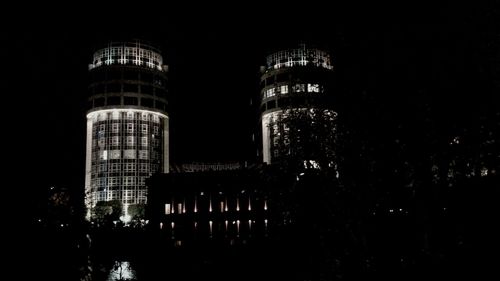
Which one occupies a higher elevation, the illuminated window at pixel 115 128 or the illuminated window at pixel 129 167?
the illuminated window at pixel 115 128

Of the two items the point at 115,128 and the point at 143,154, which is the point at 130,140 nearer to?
the point at 143,154

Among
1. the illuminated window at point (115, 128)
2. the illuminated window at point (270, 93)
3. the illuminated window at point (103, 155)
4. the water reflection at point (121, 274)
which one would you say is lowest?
the water reflection at point (121, 274)

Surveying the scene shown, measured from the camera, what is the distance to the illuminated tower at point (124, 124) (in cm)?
15638

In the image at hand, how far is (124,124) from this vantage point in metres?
161

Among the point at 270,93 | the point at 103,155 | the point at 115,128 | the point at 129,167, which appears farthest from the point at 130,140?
the point at 270,93

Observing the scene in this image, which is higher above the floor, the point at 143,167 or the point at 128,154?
the point at 128,154

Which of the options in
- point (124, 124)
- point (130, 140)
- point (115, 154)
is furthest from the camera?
point (124, 124)

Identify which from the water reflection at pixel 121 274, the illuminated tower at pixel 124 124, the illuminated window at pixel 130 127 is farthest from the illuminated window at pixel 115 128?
the water reflection at pixel 121 274

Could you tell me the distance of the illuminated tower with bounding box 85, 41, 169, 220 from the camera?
156375 mm

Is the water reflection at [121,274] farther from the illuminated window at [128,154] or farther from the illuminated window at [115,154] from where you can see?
the illuminated window at [115,154]

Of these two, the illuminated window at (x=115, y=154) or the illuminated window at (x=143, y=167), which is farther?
the illuminated window at (x=143, y=167)

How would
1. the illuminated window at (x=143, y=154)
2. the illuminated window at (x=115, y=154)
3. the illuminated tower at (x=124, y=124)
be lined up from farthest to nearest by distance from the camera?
the illuminated window at (x=143, y=154)
the illuminated window at (x=115, y=154)
the illuminated tower at (x=124, y=124)

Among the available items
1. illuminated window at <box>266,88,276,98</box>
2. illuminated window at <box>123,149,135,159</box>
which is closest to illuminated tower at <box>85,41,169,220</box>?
illuminated window at <box>123,149,135,159</box>

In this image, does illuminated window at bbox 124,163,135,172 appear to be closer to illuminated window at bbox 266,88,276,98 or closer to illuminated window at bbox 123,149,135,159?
illuminated window at bbox 123,149,135,159
